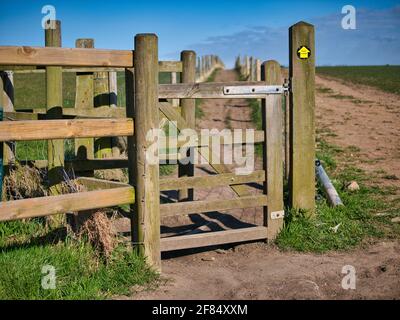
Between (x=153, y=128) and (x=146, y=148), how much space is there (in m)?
0.18

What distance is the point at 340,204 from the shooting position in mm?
6852

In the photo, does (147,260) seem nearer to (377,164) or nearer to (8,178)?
(8,178)

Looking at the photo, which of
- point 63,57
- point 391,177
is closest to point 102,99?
point 63,57

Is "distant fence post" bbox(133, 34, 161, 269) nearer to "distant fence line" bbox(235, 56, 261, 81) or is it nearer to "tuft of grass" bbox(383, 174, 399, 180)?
"tuft of grass" bbox(383, 174, 399, 180)

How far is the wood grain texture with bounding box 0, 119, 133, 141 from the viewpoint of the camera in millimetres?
4145

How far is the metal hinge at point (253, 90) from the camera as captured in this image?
5.69 m

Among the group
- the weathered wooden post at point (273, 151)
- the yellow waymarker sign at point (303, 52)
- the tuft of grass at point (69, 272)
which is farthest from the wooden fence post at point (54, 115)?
the yellow waymarker sign at point (303, 52)

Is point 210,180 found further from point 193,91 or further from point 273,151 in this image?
point 193,91

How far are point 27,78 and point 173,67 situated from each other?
32985 millimetres

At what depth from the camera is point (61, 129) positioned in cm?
436

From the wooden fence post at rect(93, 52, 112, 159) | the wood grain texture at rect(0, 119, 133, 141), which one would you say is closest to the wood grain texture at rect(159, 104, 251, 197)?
the wood grain texture at rect(0, 119, 133, 141)

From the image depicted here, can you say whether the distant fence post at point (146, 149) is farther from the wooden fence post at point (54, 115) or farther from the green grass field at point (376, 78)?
the green grass field at point (376, 78)

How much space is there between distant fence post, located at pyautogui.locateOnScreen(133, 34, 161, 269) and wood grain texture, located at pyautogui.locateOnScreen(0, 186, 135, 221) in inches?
5.1

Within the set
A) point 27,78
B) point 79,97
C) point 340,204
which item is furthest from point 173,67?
point 27,78
